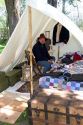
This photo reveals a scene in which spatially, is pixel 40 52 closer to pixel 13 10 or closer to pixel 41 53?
pixel 41 53

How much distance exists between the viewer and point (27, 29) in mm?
5742

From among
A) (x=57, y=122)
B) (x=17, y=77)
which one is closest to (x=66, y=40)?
(x=17, y=77)

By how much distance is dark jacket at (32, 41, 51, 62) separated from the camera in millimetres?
6609

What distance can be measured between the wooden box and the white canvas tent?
1.62m

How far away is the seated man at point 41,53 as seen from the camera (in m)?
6.52

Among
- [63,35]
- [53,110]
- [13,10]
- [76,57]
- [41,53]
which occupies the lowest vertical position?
[53,110]

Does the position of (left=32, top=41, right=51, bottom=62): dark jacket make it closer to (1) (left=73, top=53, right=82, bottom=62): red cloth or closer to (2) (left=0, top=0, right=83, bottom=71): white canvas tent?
(2) (left=0, top=0, right=83, bottom=71): white canvas tent

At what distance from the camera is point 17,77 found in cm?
648

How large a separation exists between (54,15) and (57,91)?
155cm

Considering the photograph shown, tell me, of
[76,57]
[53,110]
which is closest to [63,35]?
[76,57]

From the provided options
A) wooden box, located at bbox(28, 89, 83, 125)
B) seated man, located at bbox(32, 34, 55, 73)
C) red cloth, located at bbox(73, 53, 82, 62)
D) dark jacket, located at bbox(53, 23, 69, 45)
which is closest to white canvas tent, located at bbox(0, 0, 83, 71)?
seated man, located at bbox(32, 34, 55, 73)

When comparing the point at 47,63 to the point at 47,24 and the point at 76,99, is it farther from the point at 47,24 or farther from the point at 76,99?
the point at 76,99

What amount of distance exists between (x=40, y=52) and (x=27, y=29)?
111 centimetres

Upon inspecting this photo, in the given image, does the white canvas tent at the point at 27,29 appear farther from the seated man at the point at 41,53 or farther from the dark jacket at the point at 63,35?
the dark jacket at the point at 63,35
